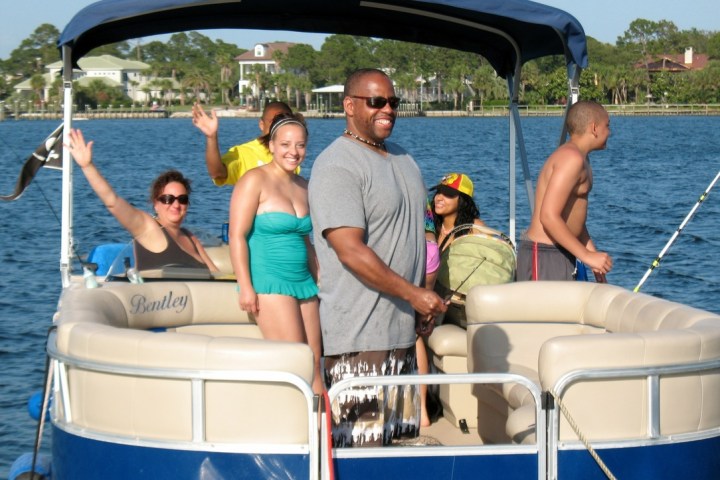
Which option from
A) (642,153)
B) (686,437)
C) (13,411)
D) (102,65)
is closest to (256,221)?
(686,437)

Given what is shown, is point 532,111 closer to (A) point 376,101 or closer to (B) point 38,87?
(B) point 38,87

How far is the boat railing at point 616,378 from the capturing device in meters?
3.86

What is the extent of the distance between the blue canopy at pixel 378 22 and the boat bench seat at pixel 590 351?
1339mm

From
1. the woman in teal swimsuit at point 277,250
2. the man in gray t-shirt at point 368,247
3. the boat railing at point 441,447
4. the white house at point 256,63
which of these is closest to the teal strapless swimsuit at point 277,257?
the woman in teal swimsuit at point 277,250

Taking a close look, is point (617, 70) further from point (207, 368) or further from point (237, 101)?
point (207, 368)

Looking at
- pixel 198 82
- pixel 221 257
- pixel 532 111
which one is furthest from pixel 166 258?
pixel 198 82

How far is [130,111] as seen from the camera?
130000mm

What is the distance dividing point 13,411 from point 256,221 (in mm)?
5128

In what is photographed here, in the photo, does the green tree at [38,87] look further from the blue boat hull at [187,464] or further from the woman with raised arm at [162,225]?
the blue boat hull at [187,464]

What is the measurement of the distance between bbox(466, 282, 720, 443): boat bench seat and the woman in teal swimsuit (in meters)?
0.90

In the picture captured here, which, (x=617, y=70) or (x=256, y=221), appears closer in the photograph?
(x=256, y=221)

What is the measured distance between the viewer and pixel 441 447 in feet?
12.7

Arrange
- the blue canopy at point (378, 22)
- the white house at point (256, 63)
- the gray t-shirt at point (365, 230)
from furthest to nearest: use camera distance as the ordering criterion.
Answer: the white house at point (256, 63) < the blue canopy at point (378, 22) < the gray t-shirt at point (365, 230)

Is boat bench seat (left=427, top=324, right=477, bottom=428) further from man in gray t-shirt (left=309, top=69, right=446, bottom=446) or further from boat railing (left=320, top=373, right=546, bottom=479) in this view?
boat railing (left=320, top=373, right=546, bottom=479)
